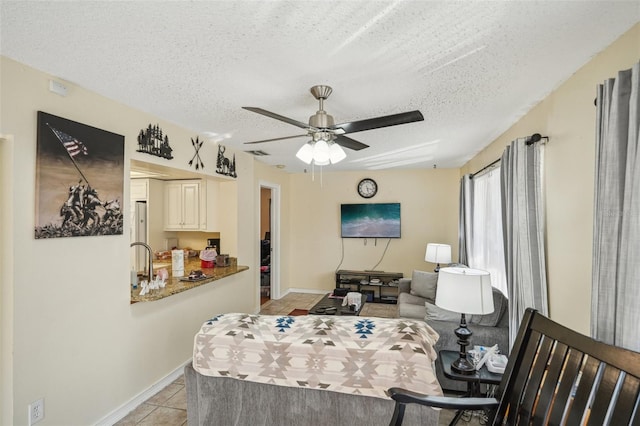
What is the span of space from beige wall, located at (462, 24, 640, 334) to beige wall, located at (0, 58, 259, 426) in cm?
A: 321

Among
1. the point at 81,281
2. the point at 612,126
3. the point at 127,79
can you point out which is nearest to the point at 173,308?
the point at 81,281

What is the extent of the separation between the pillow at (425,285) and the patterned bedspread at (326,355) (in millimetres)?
2510

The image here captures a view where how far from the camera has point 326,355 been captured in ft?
5.46

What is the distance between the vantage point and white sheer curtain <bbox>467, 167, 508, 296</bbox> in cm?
343

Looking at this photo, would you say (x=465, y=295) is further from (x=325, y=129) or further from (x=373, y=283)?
(x=373, y=283)

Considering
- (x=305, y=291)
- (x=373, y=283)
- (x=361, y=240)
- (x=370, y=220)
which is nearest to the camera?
(x=373, y=283)

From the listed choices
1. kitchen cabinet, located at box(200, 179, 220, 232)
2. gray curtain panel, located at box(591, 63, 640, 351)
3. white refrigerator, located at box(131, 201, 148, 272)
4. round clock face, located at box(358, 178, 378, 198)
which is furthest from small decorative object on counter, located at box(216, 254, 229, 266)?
gray curtain panel, located at box(591, 63, 640, 351)

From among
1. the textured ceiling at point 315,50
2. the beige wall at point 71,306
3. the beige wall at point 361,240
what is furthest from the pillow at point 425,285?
the beige wall at point 71,306

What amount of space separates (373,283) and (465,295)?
12.0 ft

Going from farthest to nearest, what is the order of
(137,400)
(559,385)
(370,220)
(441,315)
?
1. (370,220)
2. (441,315)
3. (137,400)
4. (559,385)

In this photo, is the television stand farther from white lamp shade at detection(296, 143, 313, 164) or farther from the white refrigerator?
white lamp shade at detection(296, 143, 313, 164)

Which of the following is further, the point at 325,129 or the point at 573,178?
the point at 325,129

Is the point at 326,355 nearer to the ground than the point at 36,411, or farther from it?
farther from it

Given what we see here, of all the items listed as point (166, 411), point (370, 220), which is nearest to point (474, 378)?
point (166, 411)
